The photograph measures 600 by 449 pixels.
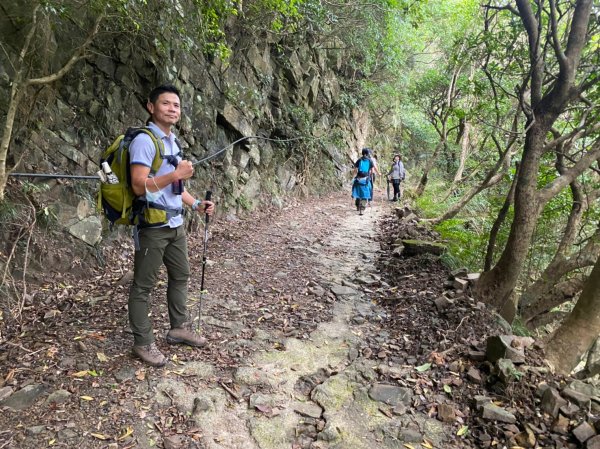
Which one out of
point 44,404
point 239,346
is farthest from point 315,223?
point 44,404


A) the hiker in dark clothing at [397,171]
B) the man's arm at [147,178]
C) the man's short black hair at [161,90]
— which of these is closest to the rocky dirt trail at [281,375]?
the man's arm at [147,178]

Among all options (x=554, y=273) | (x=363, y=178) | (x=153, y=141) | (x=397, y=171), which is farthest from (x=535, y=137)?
Answer: (x=397, y=171)

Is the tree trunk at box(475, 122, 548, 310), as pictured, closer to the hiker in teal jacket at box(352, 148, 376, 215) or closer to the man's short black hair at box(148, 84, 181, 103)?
the man's short black hair at box(148, 84, 181, 103)

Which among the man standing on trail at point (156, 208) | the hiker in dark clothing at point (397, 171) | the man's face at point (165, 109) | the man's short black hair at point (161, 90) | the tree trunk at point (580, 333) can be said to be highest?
the hiker in dark clothing at point (397, 171)

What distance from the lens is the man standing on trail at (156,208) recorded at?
3096 mm

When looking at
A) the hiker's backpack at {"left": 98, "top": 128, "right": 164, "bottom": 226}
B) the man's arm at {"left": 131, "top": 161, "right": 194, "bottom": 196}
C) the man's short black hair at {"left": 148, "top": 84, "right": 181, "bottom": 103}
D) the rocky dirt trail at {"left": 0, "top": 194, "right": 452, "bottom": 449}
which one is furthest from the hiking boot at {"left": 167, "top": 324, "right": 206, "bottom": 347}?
the man's short black hair at {"left": 148, "top": 84, "right": 181, "bottom": 103}

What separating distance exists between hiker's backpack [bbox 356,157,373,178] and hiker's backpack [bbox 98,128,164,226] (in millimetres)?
8718

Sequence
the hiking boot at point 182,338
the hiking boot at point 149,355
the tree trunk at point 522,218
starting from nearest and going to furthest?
the hiking boot at point 149,355, the hiking boot at point 182,338, the tree trunk at point 522,218

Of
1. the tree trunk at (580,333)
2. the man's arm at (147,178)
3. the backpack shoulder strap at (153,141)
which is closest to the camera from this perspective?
the man's arm at (147,178)

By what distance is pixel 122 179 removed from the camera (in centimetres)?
318

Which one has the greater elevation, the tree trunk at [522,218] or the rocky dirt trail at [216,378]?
the tree trunk at [522,218]

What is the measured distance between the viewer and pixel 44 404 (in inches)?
120

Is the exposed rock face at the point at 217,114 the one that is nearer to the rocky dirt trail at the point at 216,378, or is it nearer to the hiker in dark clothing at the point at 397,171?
the rocky dirt trail at the point at 216,378

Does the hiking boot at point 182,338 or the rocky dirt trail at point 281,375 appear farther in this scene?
the hiking boot at point 182,338
